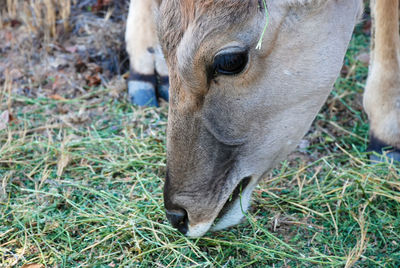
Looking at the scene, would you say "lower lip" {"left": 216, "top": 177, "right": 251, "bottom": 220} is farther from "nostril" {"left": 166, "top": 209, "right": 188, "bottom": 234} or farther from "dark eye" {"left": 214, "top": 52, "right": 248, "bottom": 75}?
"dark eye" {"left": 214, "top": 52, "right": 248, "bottom": 75}

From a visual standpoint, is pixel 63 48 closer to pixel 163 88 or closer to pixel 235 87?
pixel 163 88

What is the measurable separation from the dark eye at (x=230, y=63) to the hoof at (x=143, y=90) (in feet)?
6.95

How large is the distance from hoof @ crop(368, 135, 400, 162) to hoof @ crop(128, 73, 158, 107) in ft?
5.93

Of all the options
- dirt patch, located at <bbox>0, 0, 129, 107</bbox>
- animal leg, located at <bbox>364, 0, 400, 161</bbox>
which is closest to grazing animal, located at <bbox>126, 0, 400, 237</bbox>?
animal leg, located at <bbox>364, 0, 400, 161</bbox>

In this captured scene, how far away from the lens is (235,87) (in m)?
2.41

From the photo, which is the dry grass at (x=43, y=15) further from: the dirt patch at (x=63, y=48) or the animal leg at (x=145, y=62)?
the animal leg at (x=145, y=62)

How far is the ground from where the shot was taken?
109 inches

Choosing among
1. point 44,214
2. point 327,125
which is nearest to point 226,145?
point 44,214

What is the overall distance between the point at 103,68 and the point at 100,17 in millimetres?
1003

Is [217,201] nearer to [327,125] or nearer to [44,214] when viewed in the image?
[44,214]

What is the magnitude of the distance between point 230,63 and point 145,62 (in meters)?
2.25

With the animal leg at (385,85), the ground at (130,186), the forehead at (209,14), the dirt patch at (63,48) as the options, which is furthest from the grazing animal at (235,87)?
the dirt patch at (63,48)

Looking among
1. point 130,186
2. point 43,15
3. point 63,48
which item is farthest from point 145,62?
point 43,15

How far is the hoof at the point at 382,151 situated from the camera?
3566 mm
